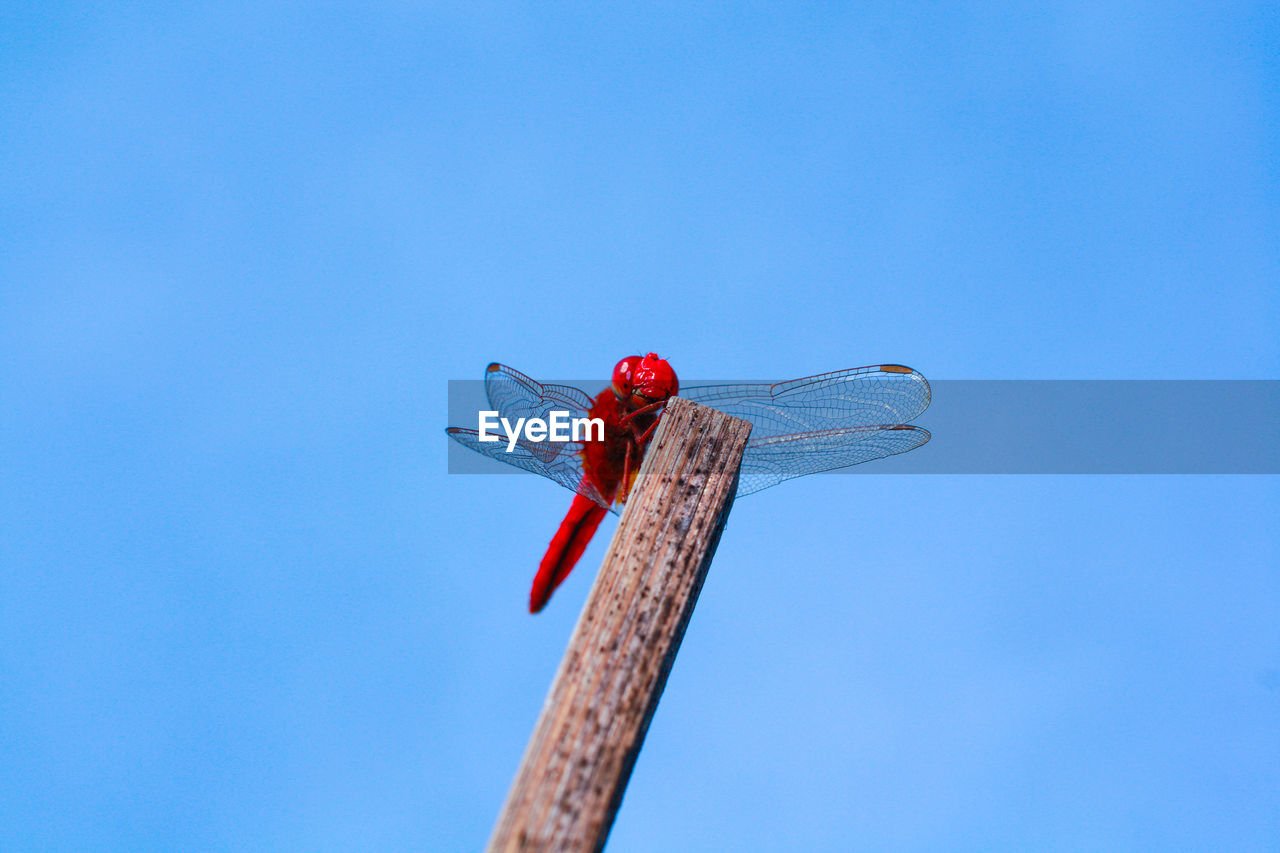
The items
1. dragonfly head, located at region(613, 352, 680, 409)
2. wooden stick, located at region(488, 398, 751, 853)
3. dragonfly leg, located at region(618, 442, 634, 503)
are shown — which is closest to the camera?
wooden stick, located at region(488, 398, 751, 853)

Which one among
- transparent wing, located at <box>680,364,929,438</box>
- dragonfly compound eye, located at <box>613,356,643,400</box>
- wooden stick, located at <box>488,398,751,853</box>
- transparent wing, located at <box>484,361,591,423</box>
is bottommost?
wooden stick, located at <box>488,398,751,853</box>

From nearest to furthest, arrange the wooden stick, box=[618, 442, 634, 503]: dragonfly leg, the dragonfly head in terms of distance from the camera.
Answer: the wooden stick < box=[618, 442, 634, 503]: dragonfly leg < the dragonfly head

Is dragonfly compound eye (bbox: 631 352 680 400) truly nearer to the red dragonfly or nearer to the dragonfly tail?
the red dragonfly

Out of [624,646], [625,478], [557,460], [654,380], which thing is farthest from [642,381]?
[624,646]

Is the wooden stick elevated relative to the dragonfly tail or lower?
lower

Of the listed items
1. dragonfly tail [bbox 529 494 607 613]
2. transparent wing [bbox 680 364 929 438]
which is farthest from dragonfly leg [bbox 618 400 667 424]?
dragonfly tail [bbox 529 494 607 613]

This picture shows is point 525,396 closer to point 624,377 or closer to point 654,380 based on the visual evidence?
point 624,377

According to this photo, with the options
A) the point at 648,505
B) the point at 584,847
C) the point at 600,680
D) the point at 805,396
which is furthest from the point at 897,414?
the point at 584,847

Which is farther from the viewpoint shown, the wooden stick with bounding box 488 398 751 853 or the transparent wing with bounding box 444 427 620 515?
the transparent wing with bounding box 444 427 620 515

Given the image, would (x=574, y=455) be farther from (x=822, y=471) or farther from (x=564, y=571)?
(x=822, y=471)
